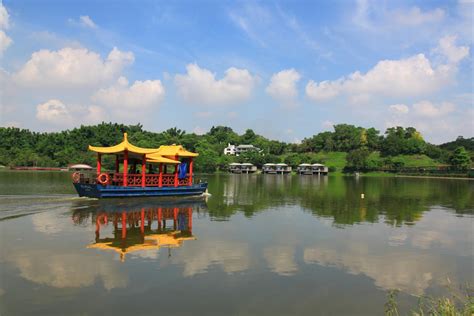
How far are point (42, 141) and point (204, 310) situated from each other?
112094 mm

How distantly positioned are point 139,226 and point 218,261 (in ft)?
23.0

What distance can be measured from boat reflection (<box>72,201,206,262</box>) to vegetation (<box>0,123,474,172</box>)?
6870cm

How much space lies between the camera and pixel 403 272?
1163cm

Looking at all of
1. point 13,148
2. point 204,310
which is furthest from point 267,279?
point 13,148

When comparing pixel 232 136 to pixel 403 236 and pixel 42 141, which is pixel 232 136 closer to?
pixel 42 141

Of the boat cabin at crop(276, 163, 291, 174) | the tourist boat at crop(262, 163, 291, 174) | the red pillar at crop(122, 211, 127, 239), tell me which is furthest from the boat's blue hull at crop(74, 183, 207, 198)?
the boat cabin at crop(276, 163, 291, 174)

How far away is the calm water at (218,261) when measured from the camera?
8930 millimetres

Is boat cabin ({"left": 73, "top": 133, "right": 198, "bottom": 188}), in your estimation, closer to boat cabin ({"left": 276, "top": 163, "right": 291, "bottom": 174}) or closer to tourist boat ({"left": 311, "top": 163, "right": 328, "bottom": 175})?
tourist boat ({"left": 311, "top": 163, "right": 328, "bottom": 175})

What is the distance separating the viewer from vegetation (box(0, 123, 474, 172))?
322ft

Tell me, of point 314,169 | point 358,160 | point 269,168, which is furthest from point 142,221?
point 358,160

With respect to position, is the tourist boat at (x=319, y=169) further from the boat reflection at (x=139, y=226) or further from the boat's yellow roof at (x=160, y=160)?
the boat reflection at (x=139, y=226)

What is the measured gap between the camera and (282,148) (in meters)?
134

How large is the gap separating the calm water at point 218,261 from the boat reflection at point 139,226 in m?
0.06

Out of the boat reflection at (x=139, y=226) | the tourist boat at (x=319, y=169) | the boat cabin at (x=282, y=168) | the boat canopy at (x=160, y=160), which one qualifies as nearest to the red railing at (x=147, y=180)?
the boat canopy at (x=160, y=160)
